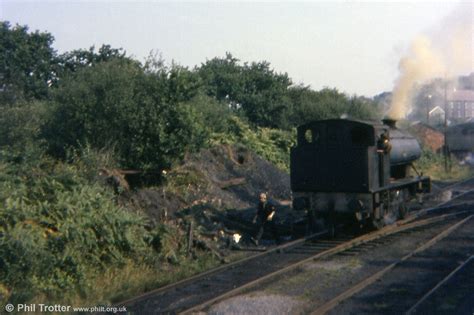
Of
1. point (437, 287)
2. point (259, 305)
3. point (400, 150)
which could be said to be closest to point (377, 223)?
point (400, 150)

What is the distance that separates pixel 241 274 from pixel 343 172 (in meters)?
5.47

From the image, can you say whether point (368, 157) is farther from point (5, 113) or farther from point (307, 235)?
point (5, 113)

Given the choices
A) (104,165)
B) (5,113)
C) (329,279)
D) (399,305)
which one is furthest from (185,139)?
(399,305)

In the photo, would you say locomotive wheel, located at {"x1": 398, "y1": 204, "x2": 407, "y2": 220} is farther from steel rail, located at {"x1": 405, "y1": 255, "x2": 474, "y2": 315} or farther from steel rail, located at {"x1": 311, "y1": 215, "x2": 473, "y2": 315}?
steel rail, located at {"x1": 405, "y1": 255, "x2": 474, "y2": 315}

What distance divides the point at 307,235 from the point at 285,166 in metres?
14.2

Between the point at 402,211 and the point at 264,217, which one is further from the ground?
the point at 264,217

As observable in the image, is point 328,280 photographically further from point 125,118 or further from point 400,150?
point 125,118

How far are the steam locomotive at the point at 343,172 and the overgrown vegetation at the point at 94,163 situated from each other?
13.1ft

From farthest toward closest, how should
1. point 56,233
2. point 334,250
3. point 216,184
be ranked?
1. point 216,184
2. point 334,250
3. point 56,233

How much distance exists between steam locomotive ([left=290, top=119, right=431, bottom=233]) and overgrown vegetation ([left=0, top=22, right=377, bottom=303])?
13.1 ft

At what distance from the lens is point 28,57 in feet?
151

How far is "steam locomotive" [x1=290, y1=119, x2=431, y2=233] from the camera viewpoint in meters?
17.2

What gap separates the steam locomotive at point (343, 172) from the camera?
679 inches

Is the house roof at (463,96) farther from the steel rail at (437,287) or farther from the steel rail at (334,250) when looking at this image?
the steel rail at (437,287)
